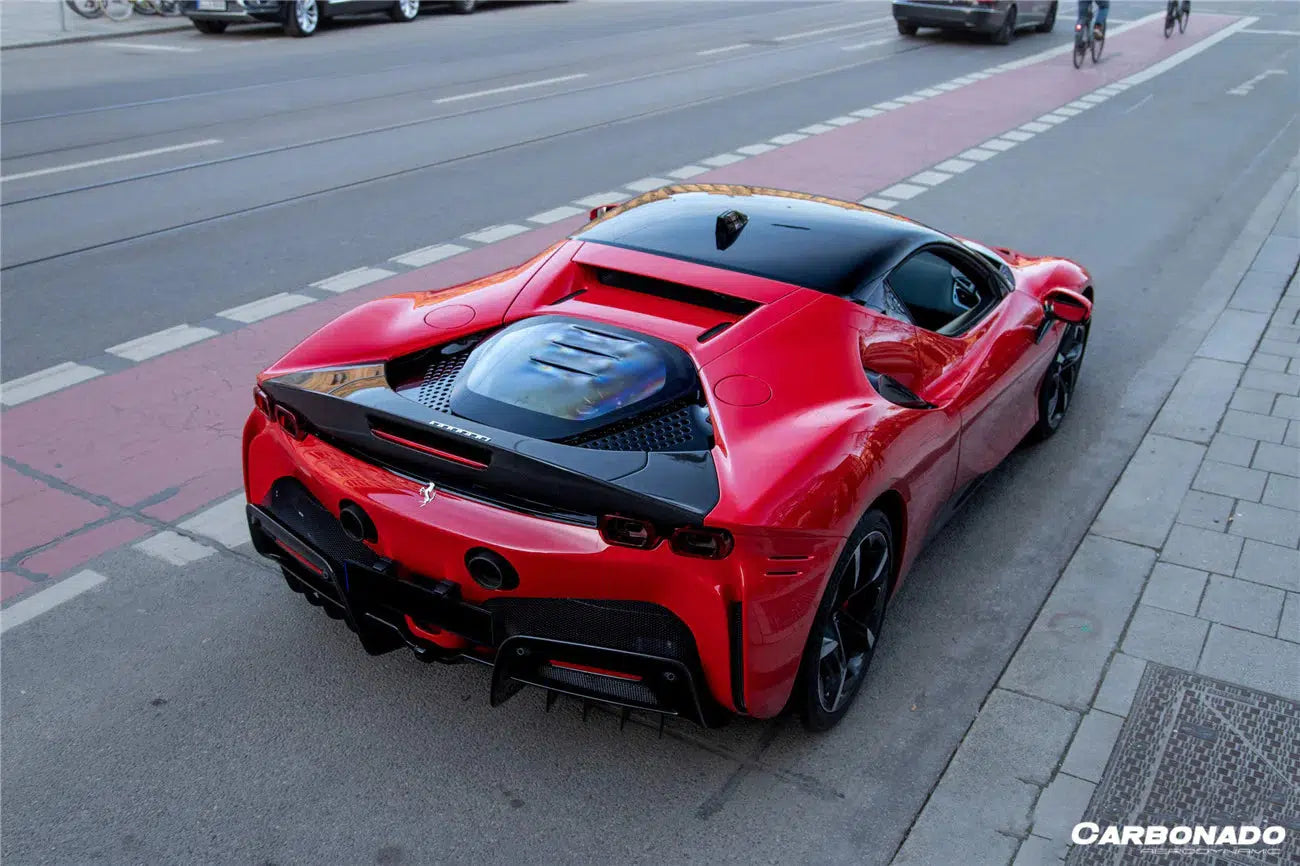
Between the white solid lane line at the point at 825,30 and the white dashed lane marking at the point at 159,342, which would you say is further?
the white solid lane line at the point at 825,30

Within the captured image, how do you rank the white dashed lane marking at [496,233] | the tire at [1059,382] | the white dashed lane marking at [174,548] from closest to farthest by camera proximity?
the white dashed lane marking at [174,548]
the tire at [1059,382]
the white dashed lane marking at [496,233]

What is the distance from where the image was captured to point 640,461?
335cm

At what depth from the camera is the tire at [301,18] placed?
72.8ft

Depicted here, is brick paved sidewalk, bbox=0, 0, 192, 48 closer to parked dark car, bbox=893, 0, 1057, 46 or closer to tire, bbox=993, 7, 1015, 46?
parked dark car, bbox=893, 0, 1057, 46

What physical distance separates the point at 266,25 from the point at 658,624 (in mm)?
24661

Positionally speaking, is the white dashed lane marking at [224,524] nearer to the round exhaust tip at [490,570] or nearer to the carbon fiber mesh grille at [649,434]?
the round exhaust tip at [490,570]

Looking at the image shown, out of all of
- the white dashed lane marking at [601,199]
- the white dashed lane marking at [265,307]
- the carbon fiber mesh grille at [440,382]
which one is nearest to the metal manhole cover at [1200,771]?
the carbon fiber mesh grille at [440,382]

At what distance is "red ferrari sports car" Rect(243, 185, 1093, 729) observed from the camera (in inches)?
131

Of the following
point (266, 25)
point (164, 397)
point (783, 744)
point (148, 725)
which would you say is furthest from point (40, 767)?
point (266, 25)

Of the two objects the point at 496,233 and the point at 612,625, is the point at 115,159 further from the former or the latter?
the point at 612,625

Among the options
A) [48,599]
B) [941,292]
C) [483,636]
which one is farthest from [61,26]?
[483,636]

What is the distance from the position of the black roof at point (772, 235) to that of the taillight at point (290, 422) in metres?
1.36

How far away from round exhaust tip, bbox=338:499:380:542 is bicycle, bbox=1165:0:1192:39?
24025mm

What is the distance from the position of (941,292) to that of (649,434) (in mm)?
1978
